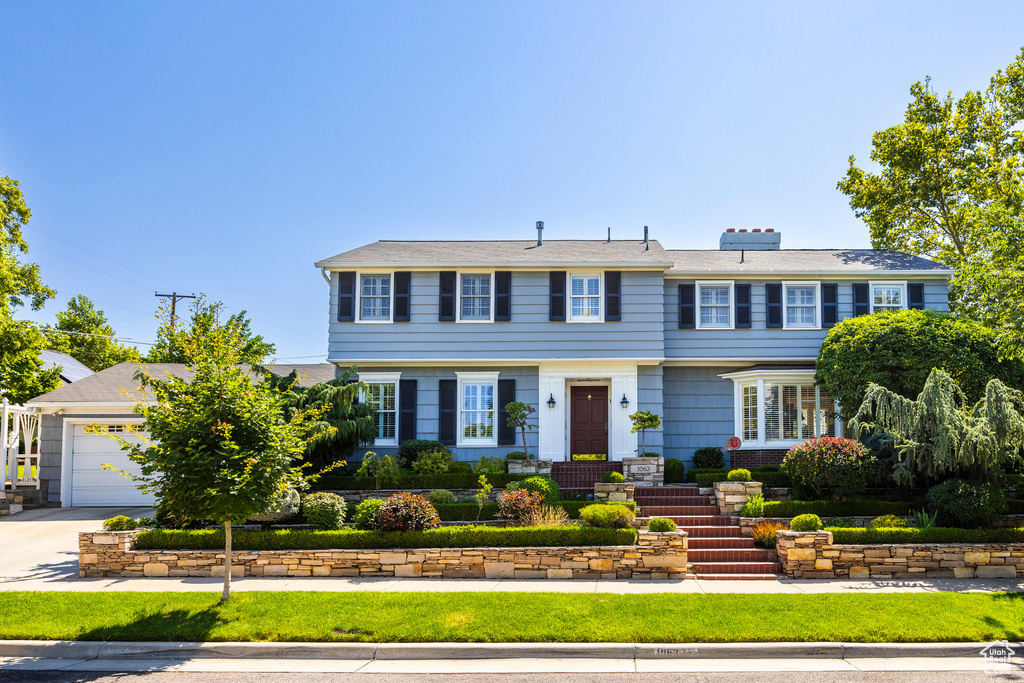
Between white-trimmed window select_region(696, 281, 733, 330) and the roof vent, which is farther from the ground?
the roof vent

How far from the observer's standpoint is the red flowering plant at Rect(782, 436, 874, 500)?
1454 cm

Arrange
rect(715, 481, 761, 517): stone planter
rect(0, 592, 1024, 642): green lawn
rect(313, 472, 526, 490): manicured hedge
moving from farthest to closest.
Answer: rect(313, 472, 526, 490): manicured hedge, rect(715, 481, 761, 517): stone planter, rect(0, 592, 1024, 642): green lawn

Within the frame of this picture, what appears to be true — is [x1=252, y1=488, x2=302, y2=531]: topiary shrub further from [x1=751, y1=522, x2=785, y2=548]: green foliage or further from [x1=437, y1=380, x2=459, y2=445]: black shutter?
[x1=751, y1=522, x2=785, y2=548]: green foliage

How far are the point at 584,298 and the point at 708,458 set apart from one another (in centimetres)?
536

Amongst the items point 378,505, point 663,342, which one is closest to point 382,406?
point 378,505

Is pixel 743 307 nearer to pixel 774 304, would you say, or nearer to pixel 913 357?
pixel 774 304

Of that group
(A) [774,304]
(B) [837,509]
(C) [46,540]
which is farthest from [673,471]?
(C) [46,540]

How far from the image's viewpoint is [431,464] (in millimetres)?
17500

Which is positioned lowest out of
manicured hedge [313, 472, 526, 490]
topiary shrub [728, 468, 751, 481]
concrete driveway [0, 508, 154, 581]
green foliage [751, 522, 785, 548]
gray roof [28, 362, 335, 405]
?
concrete driveway [0, 508, 154, 581]

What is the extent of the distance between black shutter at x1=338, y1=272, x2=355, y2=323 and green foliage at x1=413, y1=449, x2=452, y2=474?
447 centimetres

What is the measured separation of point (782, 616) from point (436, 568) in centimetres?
564

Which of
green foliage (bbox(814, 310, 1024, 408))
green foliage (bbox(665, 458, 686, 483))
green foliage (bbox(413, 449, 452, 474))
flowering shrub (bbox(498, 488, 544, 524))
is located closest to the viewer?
flowering shrub (bbox(498, 488, 544, 524))

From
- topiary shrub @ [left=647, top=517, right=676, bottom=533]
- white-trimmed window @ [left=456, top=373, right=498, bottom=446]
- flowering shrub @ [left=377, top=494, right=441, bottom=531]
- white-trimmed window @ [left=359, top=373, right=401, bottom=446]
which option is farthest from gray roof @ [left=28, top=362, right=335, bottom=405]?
topiary shrub @ [left=647, top=517, right=676, bottom=533]

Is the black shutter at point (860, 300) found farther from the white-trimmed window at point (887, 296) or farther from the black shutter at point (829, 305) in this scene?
the black shutter at point (829, 305)
